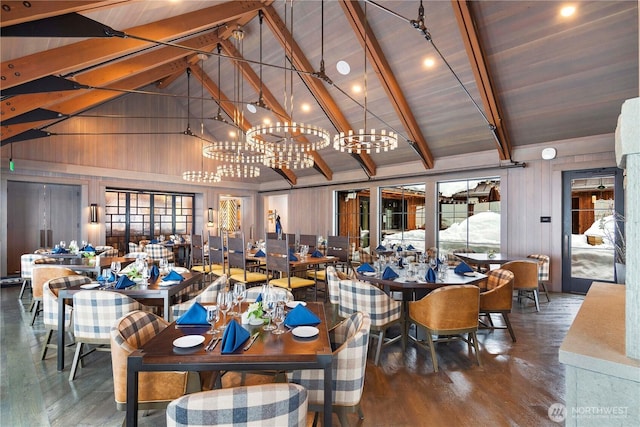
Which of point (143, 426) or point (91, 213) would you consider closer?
point (143, 426)

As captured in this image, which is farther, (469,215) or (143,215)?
(143,215)

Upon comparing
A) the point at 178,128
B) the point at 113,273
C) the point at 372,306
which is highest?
the point at 178,128

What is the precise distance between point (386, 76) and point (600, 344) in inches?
229

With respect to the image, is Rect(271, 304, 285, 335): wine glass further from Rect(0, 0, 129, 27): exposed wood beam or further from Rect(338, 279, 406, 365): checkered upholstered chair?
Rect(0, 0, 129, 27): exposed wood beam

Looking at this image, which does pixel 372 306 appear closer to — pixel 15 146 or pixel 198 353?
pixel 198 353

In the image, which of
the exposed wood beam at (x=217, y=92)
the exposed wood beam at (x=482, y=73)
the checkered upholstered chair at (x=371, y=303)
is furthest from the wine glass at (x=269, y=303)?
the exposed wood beam at (x=217, y=92)

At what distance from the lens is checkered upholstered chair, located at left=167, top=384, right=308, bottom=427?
1.06 meters

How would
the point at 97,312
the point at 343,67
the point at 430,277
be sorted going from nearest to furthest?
1. the point at 97,312
2. the point at 430,277
3. the point at 343,67

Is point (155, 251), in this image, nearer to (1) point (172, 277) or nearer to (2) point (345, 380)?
(1) point (172, 277)

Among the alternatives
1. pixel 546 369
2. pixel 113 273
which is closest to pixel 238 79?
pixel 113 273

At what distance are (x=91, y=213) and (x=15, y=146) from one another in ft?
7.28

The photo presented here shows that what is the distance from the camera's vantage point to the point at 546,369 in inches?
122

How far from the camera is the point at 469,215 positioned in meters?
7.66
